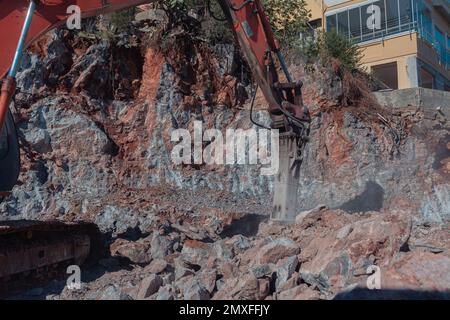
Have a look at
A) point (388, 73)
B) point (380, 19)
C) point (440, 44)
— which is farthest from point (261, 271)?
point (440, 44)

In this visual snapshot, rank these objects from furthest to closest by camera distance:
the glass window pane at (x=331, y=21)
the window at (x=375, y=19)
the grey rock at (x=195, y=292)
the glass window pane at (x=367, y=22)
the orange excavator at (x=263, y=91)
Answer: the glass window pane at (x=331, y=21), the glass window pane at (x=367, y=22), the window at (x=375, y=19), the orange excavator at (x=263, y=91), the grey rock at (x=195, y=292)

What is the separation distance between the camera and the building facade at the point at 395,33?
1631 centimetres

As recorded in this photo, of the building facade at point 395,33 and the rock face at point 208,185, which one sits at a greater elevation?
the building facade at point 395,33

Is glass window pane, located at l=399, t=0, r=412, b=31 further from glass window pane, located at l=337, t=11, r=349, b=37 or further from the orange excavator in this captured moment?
the orange excavator

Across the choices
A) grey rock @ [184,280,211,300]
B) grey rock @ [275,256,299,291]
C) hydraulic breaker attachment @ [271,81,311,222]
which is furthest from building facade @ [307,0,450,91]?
grey rock @ [184,280,211,300]

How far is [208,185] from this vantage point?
941 centimetres

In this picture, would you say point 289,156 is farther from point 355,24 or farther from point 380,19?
point 355,24

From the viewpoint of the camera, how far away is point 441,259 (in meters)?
3.73

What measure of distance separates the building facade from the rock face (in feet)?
18.6

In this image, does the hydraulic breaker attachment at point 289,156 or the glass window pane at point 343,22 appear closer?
the hydraulic breaker attachment at point 289,156

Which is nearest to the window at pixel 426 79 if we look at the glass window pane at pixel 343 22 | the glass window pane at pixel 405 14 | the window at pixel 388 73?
the window at pixel 388 73

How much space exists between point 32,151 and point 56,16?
14.9 feet

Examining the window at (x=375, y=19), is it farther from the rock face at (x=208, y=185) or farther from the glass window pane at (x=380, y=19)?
the rock face at (x=208, y=185)
